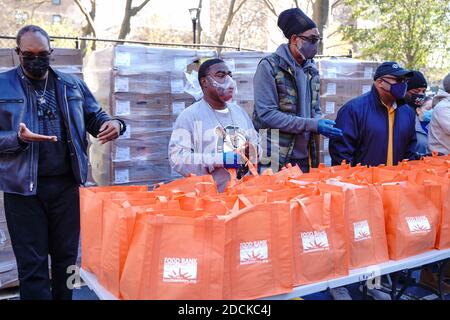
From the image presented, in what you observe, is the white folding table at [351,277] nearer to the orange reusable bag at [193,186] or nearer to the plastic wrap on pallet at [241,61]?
the orange reusable bag at [193,186]

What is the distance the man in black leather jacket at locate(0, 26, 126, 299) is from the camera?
8.61 feet

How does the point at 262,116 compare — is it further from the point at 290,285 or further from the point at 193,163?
the point at 290,285

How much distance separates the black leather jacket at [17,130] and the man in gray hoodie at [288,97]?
137cm

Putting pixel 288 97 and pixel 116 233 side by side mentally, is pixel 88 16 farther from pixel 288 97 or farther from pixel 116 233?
pixel 116 233

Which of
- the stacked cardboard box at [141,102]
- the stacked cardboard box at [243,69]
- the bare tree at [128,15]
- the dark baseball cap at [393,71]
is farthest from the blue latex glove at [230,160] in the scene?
the bare tree at [128,15]

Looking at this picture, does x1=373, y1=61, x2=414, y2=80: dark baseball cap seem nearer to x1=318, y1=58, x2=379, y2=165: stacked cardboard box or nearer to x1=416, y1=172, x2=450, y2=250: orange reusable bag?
x1=416, y1=172, x2=450, y2=250: orange reusable bag

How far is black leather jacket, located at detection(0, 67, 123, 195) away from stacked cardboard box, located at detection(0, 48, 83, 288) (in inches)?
54.3

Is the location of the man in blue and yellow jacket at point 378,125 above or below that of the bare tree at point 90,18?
below

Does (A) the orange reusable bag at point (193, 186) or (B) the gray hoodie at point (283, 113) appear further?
(B) the gray hoodie at point (283, 113)

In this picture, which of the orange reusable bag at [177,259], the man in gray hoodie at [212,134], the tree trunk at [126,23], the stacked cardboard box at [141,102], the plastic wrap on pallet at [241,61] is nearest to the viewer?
the orange reusable bag at [177,259]

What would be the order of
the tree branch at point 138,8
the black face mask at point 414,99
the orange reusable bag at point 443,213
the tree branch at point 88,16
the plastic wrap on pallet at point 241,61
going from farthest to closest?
the tree branch at point 138,8
the tree branch at point 88,16
the plastic wrap on pallet at point 241,61
the black face mask at point 414,99
the orange reusable bag at point 443,213

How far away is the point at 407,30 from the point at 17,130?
43.7 feet

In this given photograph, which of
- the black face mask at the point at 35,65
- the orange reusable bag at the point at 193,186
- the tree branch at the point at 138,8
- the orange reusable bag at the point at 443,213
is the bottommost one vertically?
the orange reusable bag at the point at 443,213

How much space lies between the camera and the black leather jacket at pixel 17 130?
2.61 meters
